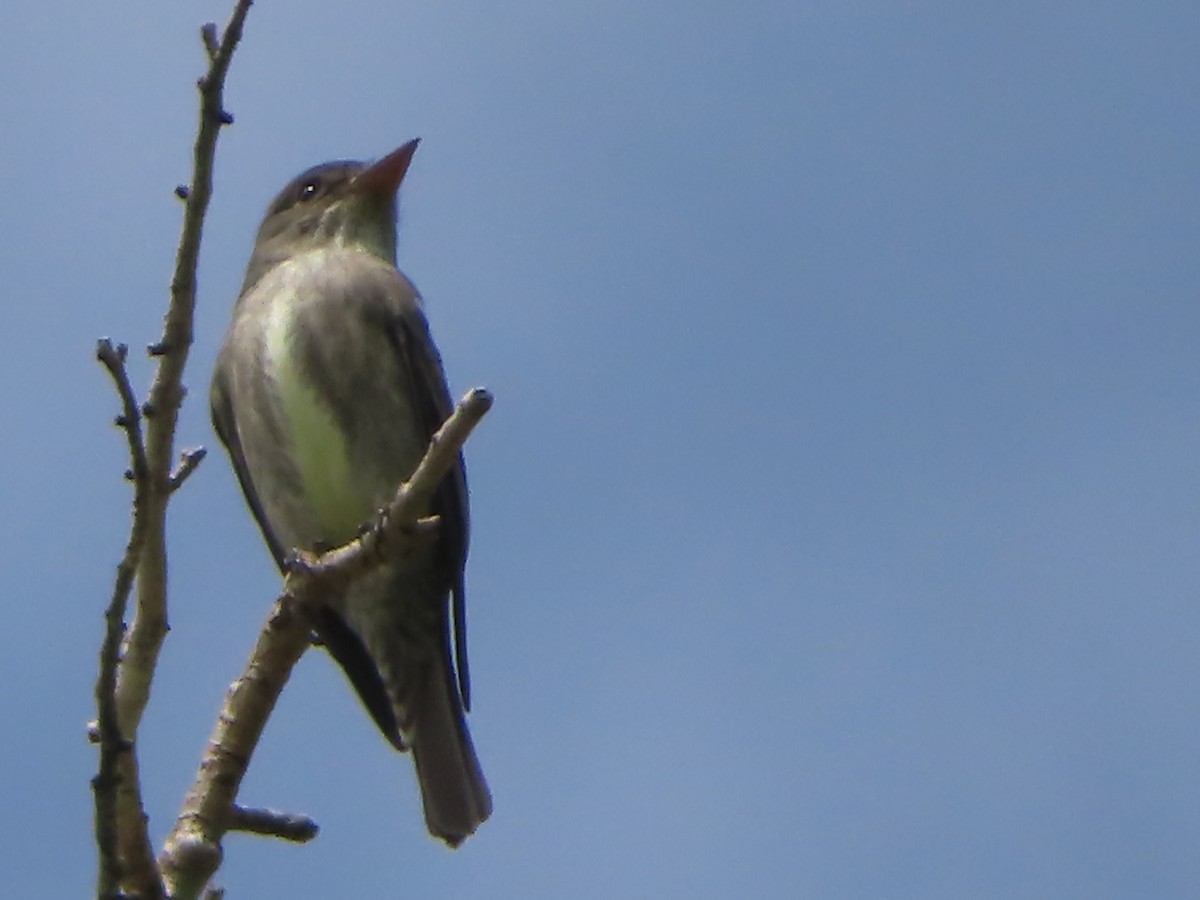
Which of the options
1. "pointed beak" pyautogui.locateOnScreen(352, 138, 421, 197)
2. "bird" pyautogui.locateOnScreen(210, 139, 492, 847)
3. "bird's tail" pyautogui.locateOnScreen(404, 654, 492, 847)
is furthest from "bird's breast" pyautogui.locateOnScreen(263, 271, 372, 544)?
"pointed beak" pyautogui.locateOnScreen(352, 138, 421, 197)

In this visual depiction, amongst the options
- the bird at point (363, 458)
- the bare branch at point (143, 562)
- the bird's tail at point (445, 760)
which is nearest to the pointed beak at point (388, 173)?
the bird at point (363, 458)

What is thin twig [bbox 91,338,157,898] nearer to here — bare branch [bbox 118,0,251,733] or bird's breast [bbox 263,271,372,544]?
bare branch [bbox 118,0,251,733]

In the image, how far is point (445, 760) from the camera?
245 inches

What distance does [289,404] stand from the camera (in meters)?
6.73

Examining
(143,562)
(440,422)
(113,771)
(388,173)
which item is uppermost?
(388,173)

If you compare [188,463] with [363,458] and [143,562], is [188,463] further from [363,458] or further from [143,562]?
[363,458]

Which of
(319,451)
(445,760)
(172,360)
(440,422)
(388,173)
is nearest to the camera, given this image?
(172,360)

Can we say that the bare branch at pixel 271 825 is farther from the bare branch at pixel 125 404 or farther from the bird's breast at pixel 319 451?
the bird's breast at pixel 319 451

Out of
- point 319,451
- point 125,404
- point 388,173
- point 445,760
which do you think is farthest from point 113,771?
point 388,173

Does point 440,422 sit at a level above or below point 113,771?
above

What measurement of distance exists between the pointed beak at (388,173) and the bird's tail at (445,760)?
2217 millimetres

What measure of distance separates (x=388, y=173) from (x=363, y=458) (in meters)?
1.74

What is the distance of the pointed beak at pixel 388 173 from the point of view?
799cm

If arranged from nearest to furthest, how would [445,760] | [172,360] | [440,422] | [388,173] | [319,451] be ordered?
1. [172,360]
2. [445,760]
3. [319,451]
4. [440,422]
5. [388,173]
